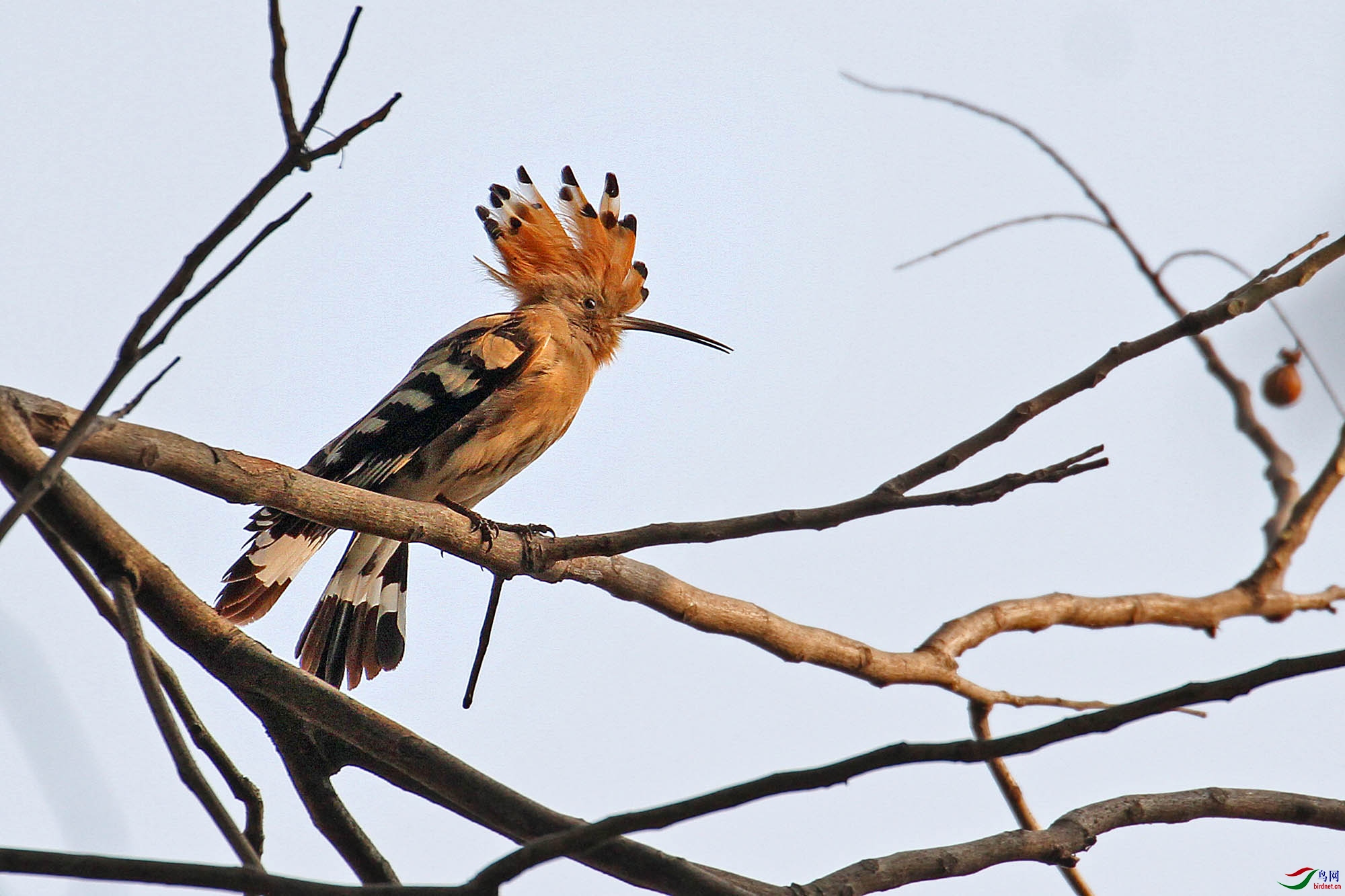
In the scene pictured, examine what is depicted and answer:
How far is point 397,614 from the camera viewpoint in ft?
12.8

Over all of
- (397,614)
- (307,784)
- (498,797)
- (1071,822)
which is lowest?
(498,797)

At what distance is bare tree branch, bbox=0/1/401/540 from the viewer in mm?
1366

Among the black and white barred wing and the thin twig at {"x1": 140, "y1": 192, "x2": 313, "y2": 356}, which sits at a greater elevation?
the black and white barred wing

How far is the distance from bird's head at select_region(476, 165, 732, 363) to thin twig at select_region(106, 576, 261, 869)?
2.86m

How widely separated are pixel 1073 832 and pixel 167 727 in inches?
57.6

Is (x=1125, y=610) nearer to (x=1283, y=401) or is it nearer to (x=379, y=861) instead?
(x=1283, y=401)

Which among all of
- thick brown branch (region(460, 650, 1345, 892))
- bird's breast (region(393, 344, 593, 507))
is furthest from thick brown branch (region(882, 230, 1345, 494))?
bird's breast (region(393, 344, 593, 507))

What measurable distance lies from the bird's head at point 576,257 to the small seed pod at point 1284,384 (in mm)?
1889

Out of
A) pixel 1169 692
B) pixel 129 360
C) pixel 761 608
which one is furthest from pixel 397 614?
pixel 1169 692

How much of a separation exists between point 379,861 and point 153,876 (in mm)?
731

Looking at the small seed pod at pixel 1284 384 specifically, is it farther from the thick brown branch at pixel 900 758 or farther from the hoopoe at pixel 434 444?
the thick brown branch at pixel 900 758

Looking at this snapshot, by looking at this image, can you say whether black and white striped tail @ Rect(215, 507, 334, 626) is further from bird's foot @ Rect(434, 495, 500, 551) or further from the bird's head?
the bird's head

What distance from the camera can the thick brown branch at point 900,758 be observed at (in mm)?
1325

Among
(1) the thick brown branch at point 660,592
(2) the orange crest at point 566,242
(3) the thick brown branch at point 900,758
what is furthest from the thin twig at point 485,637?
(2) the orange crest at point 566,242
